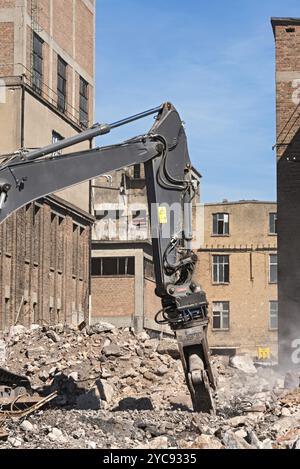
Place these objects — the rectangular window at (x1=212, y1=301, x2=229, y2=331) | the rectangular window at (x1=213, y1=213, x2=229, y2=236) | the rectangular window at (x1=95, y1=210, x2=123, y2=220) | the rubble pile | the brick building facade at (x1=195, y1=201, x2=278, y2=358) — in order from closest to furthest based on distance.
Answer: the rubble pile
the rectangular window at (x1=95, y1=210, x2=123, y2=220)
the brick building facade at (x1=195, y1=201, x2=278, y2=358)
the rectangular window at (x1=212, y1=301, x2=229, y2=331)
the rectangular window at (x1=213, y1=213, x2=229, y2=236)

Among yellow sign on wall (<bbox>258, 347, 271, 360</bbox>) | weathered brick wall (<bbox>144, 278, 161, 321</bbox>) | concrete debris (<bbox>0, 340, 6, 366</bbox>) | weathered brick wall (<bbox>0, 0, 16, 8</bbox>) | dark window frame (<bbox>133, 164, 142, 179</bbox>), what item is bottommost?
yellow sign on wall (<bbox>258, 347, 271, 360</bbox>)

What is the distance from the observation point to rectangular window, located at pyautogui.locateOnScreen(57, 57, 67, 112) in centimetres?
4609

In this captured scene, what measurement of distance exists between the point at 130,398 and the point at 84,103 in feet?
104

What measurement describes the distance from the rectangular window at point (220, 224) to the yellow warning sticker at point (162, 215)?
2205 inches

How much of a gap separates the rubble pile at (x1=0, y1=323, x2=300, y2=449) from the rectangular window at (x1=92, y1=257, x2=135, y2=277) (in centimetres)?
3440

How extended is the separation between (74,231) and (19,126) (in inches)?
350

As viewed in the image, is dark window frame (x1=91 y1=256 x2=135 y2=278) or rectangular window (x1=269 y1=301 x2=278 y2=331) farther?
rectangular window (x1=269 y1=301 x2=278 y2=331)

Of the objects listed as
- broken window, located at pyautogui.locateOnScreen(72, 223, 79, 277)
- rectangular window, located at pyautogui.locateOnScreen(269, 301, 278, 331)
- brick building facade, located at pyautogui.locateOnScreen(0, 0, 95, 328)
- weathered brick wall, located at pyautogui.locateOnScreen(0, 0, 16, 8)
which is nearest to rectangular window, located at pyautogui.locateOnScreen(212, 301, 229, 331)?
rectangular window, located at pyautogui.locateOnScreen(269, 301, 278, 331)

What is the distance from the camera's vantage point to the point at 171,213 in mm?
16781

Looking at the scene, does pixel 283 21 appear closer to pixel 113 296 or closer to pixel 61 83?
pixel 61 83

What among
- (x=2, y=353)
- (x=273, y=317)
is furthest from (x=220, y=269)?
(x=2, y=353)

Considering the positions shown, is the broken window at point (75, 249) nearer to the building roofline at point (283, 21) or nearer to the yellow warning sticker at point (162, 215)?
→ the building roofline at point (283, 21)

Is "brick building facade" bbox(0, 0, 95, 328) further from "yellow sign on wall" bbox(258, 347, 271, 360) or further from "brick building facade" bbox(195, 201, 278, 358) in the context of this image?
"brick building facade" bbox(195, 201, 278, 358)

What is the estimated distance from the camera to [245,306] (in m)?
71.4
